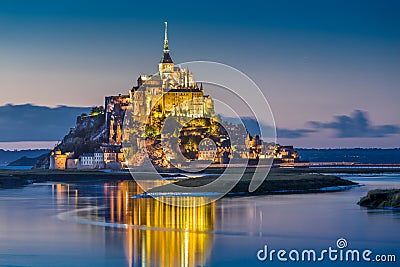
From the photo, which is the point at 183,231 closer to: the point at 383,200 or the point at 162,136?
the point at 383,200

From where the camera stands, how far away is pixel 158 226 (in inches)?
1146

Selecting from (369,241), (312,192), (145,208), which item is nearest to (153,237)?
(369,241)

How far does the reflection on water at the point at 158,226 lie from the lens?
21.6 meters

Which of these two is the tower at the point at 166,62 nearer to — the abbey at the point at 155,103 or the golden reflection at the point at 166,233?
the abbey at the point at 155,103

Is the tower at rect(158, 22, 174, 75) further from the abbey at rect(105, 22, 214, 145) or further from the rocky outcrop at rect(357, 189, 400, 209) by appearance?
the rocky outcrop at rect(357, 189, 400, 209)

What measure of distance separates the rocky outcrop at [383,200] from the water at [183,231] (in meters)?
0.73

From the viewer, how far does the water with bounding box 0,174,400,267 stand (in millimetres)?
22000

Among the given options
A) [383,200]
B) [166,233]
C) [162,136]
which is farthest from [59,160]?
[166,233]

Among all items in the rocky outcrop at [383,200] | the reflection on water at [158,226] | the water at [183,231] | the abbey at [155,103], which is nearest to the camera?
the reflection on water at [158,226]

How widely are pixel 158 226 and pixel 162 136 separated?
315 feet

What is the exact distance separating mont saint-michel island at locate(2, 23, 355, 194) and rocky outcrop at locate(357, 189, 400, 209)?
72.7 m

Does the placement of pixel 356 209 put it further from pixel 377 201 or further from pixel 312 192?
pixel 312 192

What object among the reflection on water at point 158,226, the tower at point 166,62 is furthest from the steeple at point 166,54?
the reflection on water at point 158,226

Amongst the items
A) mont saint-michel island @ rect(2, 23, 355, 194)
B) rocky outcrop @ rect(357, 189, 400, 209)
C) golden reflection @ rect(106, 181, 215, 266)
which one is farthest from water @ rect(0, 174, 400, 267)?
mont saint-michel island @ rect(2, 23, 355, 194)
